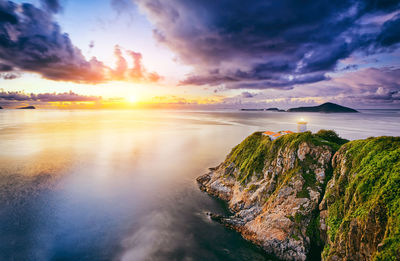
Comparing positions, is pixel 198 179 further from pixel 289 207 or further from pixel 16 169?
pixel 16 169

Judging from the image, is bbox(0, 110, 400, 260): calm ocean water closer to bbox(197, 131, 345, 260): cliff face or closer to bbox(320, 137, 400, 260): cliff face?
bbox(197, 131, 345, 260): cliff face

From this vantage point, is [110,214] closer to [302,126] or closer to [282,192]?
[282,192]

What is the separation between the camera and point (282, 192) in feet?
77.3

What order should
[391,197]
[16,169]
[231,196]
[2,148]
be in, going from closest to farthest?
[391,197]
[231,196]
[16,169]
[2,148]

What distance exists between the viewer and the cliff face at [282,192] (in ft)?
66.5

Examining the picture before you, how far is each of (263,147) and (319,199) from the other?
13.1 meters

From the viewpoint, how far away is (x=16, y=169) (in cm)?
4691

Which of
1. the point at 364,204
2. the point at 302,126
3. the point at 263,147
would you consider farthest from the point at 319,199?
the point at 302,126

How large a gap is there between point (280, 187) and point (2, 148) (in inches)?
3684

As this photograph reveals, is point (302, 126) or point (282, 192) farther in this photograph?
point (302, 126)

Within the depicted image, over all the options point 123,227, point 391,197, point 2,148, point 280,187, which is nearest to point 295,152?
point 280,187

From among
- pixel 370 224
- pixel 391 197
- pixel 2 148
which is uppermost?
pixel 391 197

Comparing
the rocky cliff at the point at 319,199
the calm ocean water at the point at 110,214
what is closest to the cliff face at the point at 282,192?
the rocky cliff at the point at 319,199

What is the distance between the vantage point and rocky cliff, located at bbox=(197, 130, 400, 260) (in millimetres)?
14586
